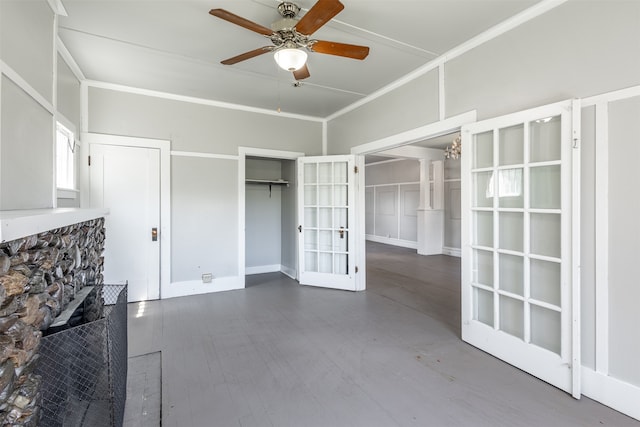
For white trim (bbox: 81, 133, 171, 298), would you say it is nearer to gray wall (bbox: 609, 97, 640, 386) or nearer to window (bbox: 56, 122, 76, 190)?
window (bbox: 56, 122, 76, 190)

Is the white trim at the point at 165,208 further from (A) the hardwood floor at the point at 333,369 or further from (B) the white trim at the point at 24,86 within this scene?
(B) the white trim at the point at 24,86

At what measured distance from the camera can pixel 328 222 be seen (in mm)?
4977

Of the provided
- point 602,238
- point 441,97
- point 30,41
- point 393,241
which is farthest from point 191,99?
point 393,241

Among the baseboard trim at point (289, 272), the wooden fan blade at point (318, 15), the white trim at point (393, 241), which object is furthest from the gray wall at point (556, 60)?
the white trim at point (393, 241)

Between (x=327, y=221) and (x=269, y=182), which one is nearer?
(x=327, y=221)

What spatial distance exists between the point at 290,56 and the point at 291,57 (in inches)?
0.4

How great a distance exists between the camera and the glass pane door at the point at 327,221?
15.7ft

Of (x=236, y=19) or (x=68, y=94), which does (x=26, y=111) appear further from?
(x=68, y=94)

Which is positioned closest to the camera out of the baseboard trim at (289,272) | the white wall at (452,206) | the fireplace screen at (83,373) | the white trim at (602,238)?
the fireplace screen at (83,373)

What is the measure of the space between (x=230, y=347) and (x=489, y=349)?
237cm

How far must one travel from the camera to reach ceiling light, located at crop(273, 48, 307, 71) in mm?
2371

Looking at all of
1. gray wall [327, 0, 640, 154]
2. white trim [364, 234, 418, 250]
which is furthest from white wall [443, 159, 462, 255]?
gray wall [327, 0, 640, 154]

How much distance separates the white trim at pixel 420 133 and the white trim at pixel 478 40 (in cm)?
61

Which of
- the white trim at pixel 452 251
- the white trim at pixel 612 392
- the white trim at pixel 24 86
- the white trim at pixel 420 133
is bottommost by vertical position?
the white trim at pixel 612 392
